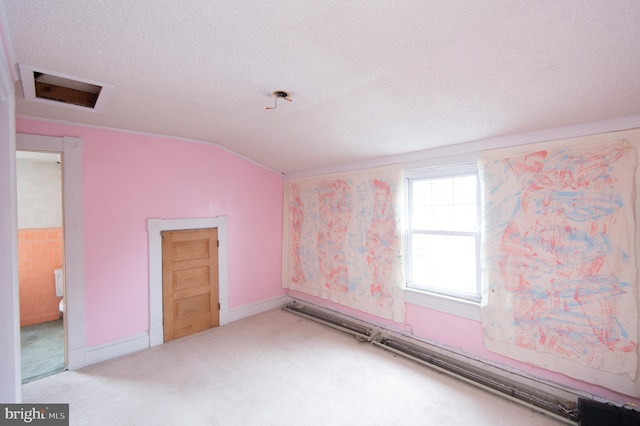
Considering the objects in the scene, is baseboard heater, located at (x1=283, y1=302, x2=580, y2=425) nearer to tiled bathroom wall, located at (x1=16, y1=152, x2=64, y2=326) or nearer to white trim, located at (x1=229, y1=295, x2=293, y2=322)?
white trim, located at (x1=229, y1=295, x2=293, y2=322)

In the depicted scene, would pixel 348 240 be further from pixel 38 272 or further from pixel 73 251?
pixel 38 272

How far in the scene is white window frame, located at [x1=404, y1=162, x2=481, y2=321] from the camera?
275cm

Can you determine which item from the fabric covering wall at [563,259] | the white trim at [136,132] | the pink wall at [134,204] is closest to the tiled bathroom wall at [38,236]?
the white trim at [136,132]

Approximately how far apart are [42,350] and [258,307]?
2553 millimetres

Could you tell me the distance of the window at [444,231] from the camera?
9.29 ft

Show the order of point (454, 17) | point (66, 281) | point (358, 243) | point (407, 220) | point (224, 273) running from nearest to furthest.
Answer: point (454, 17), point (66, 281), point (407, 220), point (358, 243), point (224, 273)

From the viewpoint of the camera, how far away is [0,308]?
1.52 meters

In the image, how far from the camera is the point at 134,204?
3.21 metres

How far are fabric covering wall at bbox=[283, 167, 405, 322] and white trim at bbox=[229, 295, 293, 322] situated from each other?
0.30 meters

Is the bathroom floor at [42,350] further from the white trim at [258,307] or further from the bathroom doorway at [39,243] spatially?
the white trim at [258,307]

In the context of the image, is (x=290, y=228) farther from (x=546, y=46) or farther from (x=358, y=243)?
(x=546, y=46)

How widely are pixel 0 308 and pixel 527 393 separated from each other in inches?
149

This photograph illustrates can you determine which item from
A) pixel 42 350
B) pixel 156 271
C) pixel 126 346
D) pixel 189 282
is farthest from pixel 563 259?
pixel 42 350

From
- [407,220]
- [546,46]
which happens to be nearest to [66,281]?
[407,220]
